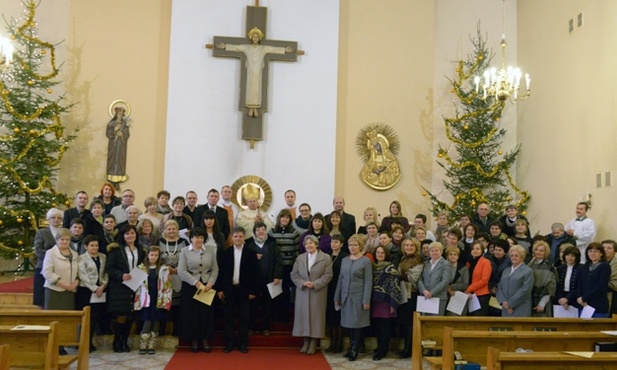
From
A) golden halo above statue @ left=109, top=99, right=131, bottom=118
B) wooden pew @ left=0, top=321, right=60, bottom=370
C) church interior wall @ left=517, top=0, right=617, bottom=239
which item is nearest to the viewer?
wooden pew @ left=0, top=321, right=60, bottom=370

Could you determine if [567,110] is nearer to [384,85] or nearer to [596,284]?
[384,85]

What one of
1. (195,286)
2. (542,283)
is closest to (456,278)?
(542,283)

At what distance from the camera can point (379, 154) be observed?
1094cm

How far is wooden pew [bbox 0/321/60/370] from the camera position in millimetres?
4133

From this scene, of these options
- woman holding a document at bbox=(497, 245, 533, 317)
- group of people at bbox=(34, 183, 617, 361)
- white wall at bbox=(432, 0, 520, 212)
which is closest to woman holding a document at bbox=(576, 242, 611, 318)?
group of people at bbox=(34, 183, 617, 361)

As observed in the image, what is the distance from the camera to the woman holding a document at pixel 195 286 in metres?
6.43

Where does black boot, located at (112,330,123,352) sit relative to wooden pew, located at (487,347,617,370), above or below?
below

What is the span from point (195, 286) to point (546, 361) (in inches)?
155

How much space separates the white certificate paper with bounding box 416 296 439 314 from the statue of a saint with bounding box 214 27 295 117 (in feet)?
17.2

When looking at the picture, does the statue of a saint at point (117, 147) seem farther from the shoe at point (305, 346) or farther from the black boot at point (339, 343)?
the black boot at point (339, 343)

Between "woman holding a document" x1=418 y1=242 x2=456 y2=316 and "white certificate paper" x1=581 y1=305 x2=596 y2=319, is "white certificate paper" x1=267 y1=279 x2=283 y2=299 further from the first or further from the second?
"white certificate paper" x1=581 y1=305 x2=596 y2=319

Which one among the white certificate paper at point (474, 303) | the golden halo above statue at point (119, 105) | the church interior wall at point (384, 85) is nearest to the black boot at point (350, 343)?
the white certificate paper at point (474, 303)

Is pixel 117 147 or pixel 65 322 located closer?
pixel 65 322

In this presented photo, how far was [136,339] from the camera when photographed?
22.2 feet
